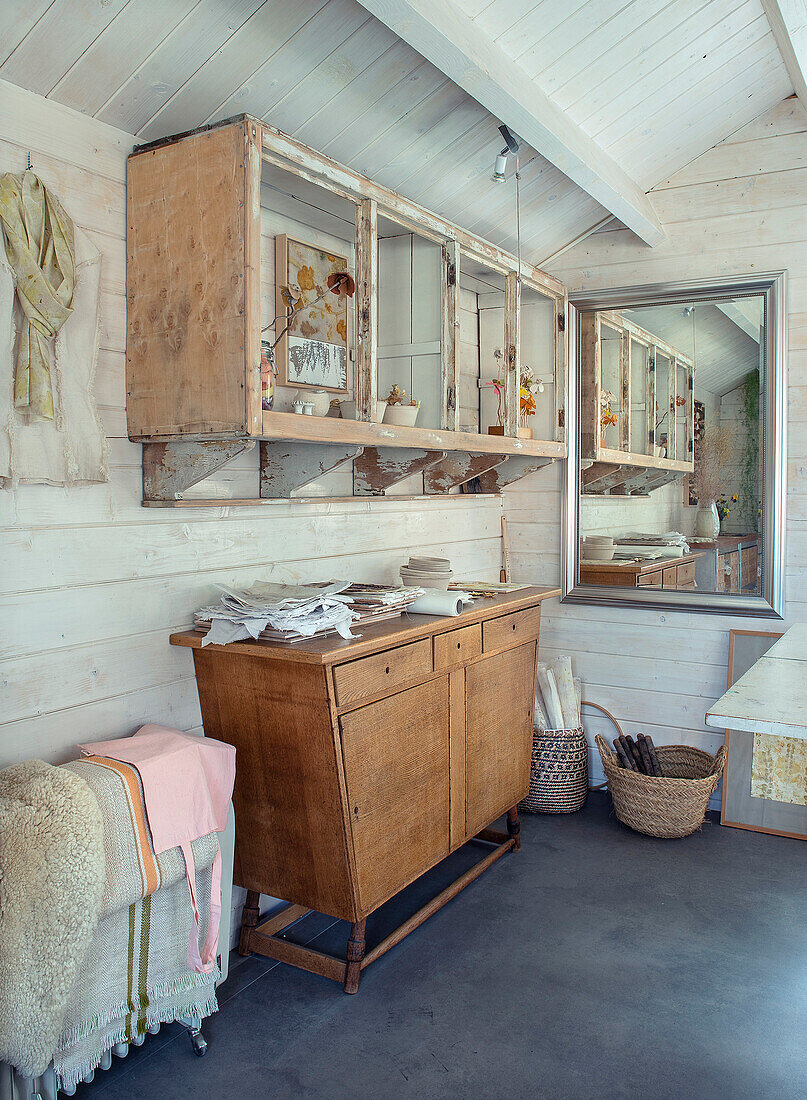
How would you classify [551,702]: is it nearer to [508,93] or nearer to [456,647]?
[456,647]

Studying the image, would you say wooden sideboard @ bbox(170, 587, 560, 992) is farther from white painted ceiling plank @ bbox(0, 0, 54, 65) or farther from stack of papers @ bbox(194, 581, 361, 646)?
white painted ceiling plank @ bbox(0, 0, 54, 65)

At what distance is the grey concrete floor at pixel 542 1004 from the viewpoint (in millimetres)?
2197

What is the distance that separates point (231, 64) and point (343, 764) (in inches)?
76.5

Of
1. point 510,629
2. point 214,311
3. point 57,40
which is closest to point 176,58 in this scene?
point 57,40

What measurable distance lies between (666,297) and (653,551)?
124cm

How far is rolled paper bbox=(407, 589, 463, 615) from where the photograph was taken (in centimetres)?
302

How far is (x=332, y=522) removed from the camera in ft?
10.6

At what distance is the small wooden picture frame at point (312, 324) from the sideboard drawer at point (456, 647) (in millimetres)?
944

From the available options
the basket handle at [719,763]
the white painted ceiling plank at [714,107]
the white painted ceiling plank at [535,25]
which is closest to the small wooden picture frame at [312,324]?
the white painted ceiling plank at [535,25]

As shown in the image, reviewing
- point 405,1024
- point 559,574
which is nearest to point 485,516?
point 559,574

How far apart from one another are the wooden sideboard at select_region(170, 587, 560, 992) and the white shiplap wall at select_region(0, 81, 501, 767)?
16 centimetres

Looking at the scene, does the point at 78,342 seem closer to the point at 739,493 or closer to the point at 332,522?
the point at 332,522

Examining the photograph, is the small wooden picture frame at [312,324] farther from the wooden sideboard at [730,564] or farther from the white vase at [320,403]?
the wooden sideboard at [730,564]

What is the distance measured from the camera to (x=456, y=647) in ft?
9.91
